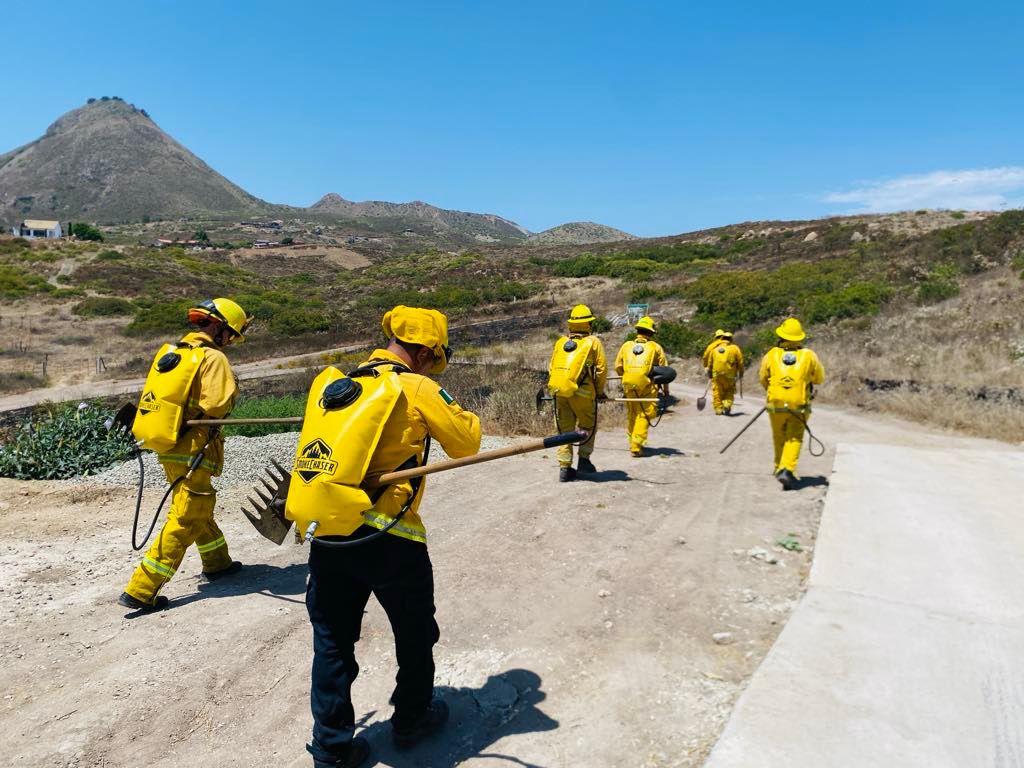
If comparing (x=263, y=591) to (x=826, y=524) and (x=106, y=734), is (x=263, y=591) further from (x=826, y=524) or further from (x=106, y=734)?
(x=826, y=524)

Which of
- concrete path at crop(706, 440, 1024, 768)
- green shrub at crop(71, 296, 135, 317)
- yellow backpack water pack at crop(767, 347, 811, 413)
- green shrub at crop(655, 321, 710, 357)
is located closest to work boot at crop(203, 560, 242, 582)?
concrete path at crop(706, 440, 1024, 768)

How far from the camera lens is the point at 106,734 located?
3195 millimetres

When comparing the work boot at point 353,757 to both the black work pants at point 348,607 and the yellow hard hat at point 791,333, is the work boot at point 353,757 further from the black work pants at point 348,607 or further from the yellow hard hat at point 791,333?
the yellow hard hat at point 791,333

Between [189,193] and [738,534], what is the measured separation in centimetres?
19075

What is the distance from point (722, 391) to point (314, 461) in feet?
35.6

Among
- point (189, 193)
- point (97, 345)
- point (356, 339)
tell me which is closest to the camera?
point (97, 345)

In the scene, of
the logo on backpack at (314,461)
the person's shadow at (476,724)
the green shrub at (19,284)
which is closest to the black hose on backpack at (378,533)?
the logo on backpack at (314,461)

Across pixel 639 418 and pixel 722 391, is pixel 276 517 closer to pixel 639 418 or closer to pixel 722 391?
pixel 639 418

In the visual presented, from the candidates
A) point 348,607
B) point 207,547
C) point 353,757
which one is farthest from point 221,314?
point 353,757

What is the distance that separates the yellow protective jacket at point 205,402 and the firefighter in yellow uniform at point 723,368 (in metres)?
9.30

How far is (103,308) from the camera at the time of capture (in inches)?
1334

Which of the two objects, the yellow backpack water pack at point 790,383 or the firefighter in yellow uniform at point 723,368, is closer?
the yellow backpack water pack at point 790,383

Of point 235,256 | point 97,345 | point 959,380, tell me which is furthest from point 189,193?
point 959,380

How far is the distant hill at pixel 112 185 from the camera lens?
157 m
